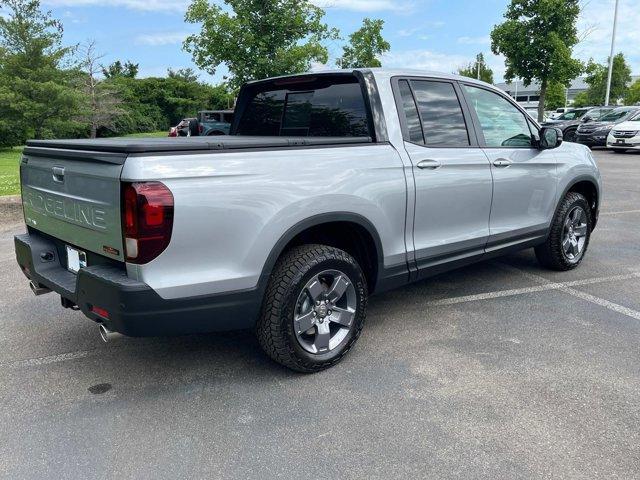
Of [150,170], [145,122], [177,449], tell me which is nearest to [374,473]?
[177,449]

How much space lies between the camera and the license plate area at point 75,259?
3116 millimetres

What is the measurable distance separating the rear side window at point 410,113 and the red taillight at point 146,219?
185 cm

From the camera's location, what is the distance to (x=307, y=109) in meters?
4.17

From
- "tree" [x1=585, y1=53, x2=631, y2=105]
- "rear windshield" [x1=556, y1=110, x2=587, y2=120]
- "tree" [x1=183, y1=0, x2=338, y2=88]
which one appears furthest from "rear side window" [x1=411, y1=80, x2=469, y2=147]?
"tree" [x1=585, y1=53, x2=631, y2=105]

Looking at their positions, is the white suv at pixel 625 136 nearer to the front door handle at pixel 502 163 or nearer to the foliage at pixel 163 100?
the front door handle at pixel 502 163

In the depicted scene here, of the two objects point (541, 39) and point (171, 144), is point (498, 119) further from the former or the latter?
point (541, 39)

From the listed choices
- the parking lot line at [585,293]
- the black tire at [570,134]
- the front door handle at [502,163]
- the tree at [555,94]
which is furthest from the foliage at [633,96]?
the front door handle at [502,163]

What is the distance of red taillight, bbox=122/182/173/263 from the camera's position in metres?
2.58

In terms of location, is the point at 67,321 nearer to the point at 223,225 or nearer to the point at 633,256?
the point at 223,225

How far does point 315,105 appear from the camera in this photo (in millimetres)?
4102

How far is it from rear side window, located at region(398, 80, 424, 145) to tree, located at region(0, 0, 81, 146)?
25.2m

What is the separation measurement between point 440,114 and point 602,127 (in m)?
19.2

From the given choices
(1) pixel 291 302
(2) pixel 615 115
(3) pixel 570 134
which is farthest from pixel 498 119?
(3) pixel 570 134

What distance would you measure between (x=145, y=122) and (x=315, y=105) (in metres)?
48.6
